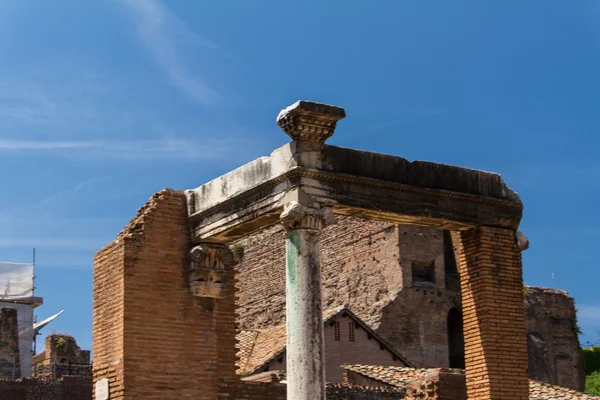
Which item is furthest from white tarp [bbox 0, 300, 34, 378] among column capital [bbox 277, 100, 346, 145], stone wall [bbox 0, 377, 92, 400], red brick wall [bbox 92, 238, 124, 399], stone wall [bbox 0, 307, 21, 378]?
column capital [bbox 277, 100, 346, 145]

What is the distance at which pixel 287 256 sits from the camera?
41.5 ft

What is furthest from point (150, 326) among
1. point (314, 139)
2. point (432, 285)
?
point (432, 285)

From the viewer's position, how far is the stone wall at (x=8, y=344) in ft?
119

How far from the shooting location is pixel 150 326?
13477mm

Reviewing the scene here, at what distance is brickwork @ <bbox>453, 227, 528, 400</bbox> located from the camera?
1382cm

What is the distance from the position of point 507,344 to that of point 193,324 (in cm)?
387

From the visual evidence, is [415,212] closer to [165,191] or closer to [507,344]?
[507,344]

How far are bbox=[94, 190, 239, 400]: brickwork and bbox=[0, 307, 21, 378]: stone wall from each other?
2340cm

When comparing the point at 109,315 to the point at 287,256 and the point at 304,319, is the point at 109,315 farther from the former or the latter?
the point at 304,319

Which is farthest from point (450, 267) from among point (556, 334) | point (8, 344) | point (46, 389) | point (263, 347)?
point (8, 344)

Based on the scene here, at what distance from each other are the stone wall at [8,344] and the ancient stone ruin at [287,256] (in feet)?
76.9

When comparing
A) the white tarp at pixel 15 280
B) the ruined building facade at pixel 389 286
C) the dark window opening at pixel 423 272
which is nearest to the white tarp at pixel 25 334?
the white tarp at pixel 15 280

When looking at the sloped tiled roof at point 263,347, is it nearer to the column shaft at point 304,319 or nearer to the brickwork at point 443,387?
the brickwork at point 443,387

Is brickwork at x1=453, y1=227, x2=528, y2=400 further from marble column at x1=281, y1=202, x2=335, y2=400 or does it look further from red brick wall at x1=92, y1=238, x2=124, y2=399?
red brick wall at x1=92, y1=238, x2=124, y2=399
